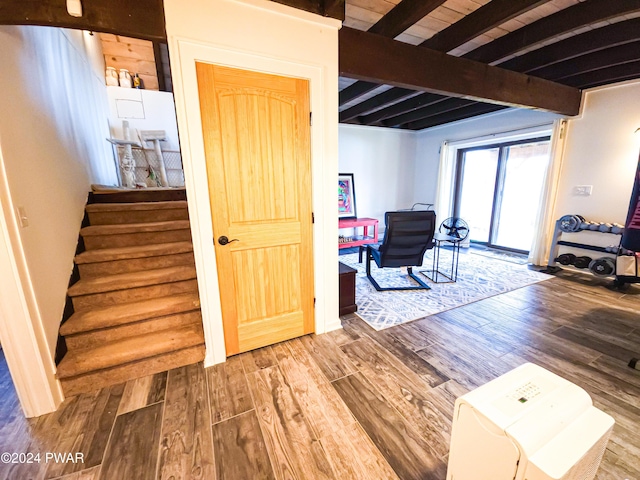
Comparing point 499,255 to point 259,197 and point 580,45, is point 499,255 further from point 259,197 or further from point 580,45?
point 259,197

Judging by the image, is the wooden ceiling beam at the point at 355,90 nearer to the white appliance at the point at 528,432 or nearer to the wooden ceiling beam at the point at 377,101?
the wooden ceiling beam at the point at 377,101

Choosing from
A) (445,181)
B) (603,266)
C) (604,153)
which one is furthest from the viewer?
(445,181)

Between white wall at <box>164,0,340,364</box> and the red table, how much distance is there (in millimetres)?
2681

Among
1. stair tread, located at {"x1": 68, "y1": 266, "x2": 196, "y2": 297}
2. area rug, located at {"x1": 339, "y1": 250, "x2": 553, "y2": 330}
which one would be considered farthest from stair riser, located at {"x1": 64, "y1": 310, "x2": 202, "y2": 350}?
area rug, located at {"x1": 339, "y1": 250, "x2": 553, "y2": 330}

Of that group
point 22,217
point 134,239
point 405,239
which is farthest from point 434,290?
point 22,217

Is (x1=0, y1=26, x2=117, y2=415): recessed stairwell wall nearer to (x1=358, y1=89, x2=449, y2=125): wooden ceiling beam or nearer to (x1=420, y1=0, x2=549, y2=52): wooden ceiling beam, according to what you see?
(x1=420, y1=0, x2=549, y2=52): wooden ceiling beam

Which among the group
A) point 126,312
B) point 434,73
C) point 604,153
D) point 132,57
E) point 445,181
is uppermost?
point 132,57

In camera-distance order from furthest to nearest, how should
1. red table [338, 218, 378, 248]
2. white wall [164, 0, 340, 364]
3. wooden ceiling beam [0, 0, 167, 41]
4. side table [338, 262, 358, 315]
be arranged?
red table [338, 218, 378, 248] → side table [338, 262, 358, 315] → white wall [164, 0, 340, 364] → wooden ceiling beam [0, 0, 167, 41]

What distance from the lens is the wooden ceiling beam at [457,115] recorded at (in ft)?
14.2

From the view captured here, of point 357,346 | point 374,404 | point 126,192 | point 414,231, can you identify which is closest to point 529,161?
point 414,231

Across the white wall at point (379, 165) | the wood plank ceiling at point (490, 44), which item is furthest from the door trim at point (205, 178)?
the white wall at point (379, 165)

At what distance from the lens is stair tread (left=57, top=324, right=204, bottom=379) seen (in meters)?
1.71

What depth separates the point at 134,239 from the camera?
8.16ft

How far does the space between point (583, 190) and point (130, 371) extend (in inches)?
228
